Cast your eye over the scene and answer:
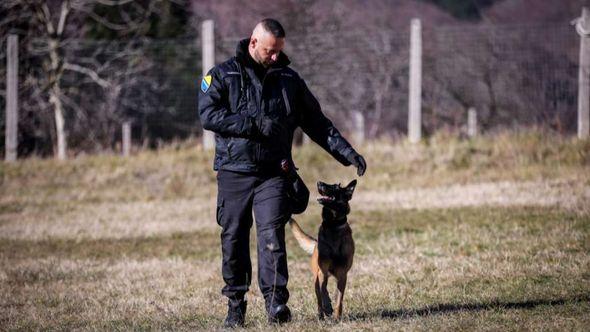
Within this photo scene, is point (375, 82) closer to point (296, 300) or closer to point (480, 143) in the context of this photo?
point (480, 143)

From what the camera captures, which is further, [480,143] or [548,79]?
[548,79]

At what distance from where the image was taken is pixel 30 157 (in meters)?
19.0

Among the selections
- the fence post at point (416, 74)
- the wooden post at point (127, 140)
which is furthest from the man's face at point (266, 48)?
the wooden post at point (127, 140)

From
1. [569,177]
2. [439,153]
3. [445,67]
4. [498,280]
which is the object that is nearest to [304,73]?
[445,67]

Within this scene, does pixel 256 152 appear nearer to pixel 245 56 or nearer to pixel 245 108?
pixel 245 108

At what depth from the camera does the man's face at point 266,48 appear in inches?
255

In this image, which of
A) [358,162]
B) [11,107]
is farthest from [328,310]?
[11,107]

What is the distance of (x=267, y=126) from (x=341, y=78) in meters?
16.7

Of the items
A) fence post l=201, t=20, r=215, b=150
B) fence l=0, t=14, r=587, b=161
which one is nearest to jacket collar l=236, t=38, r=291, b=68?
fence l=0, t=14, r=587, b=161

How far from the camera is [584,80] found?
54.0 ft

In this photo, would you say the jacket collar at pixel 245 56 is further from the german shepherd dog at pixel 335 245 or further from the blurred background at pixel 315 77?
the blurred background at pixel 315 77

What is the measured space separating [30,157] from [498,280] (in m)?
12.9

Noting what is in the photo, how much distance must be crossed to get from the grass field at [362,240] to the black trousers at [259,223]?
343mm

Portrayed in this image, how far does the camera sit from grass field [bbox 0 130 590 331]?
7516 mm
